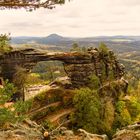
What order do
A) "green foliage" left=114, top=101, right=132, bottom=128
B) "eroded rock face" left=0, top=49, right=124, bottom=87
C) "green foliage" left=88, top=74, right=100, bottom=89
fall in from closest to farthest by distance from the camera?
"green foliage" left=114, top=101, right=132, bottom=128, "green foliage" left=88, top=74, right=100, bottom=89, "eroded rock face" left=0, top=49, right=124, bottom=87

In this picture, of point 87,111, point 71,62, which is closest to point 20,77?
point 71,62

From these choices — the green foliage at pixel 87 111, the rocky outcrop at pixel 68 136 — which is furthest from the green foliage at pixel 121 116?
the rocky outcrop at pixel 68 136

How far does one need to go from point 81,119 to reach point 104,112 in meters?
8.07

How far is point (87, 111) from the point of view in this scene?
197 feet

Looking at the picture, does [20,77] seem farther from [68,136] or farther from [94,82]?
[68,136]

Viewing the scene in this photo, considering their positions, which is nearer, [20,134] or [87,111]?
[20,134]

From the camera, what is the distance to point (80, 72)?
71.4 metres

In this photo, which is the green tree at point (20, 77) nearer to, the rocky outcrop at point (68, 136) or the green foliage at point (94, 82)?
the green foliage at point (94, 82)

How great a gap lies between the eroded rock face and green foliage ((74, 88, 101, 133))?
10.2m

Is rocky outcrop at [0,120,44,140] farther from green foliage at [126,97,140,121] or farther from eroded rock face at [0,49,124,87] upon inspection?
green foliage at [126,97,140,121]

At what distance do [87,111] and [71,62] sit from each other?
50.5 feet

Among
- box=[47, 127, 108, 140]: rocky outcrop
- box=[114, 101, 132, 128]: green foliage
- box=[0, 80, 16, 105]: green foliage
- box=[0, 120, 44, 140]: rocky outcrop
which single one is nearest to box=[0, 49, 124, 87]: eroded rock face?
box=[114, 101, 132, 128]: green foliage

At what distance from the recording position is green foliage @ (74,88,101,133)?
59.5 m

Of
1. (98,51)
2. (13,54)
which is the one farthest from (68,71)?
(13,54)
